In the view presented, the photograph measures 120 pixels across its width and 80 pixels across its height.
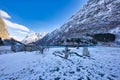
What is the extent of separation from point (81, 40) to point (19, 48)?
71538mm

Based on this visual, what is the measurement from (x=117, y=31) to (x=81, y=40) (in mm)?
27816

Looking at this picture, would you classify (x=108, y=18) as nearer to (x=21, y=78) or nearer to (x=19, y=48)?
(x=19, y=48)

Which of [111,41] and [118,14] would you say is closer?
[111,41]

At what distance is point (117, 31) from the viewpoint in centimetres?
10038

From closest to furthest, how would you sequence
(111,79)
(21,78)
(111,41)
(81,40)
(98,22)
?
(111,79), (21,78), (111,41), (81,40), (98,22)

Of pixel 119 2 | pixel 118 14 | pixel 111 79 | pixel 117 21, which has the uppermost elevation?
pixel 119 2

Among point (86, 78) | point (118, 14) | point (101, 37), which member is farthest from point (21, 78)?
point (118, 14)

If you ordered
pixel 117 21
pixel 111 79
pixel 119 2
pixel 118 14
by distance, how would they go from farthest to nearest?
pixel 119 2
pixel 118 14
pixel 117 21
pixel 111 79

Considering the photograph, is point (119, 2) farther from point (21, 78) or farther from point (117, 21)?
point (21, 78)

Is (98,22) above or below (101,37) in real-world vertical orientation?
above

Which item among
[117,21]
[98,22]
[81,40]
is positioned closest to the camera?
[81,40]

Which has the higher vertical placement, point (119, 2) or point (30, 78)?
point (119, 2)

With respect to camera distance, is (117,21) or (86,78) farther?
(117,21)

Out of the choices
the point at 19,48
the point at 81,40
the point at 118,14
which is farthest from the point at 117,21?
the point at 19,48
